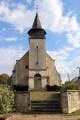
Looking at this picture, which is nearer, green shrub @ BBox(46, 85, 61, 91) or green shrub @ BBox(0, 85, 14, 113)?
green shrub @ BBox(0, 85, 14, 113)

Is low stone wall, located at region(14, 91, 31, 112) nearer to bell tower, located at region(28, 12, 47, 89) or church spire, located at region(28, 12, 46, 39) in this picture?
bell tower, located at region(28, 12, 47, 89)

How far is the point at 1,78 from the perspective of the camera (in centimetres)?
5494

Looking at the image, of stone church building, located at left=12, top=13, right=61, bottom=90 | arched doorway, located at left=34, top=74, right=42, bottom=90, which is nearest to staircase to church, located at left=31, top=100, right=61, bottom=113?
arched doorway, located at left=34, top=74, right=42, bottom=90

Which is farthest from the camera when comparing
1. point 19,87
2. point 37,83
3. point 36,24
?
point 36,24

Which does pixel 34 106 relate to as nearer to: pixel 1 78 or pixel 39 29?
pixel 39 29

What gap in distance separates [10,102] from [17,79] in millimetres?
15289

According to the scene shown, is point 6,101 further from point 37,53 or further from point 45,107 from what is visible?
point 37,53

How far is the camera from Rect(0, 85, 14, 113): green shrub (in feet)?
32.5

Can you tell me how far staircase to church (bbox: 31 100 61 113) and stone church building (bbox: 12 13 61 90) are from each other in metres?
11.9

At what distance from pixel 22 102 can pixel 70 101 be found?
4.29 meters

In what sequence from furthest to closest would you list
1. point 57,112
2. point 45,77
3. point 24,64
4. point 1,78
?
1. point 1,78
2. point 24,64
3. point 45,77
4. point 57,112

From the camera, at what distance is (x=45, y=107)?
36.7 ft

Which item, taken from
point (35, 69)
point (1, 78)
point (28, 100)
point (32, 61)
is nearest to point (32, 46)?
point (32, 61)

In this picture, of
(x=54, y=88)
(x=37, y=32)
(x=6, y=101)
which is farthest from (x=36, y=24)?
(x=6, y=101)
